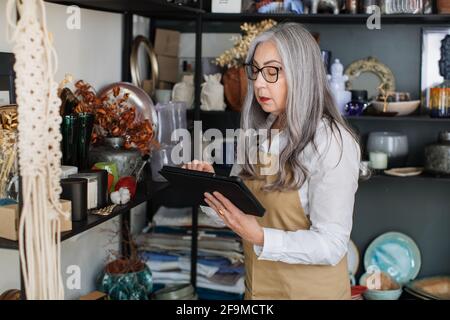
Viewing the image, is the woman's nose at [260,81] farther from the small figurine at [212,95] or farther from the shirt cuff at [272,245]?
the small figurine at [212,95]

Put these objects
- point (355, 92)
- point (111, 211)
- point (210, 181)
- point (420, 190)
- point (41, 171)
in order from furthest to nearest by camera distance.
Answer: point (420, 190), point (355, 92), point (111, 211), point (210, 181), point (41, 171)

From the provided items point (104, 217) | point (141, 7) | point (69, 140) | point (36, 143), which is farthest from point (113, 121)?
point (36, 143)

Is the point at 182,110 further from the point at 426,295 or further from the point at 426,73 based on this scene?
the point at 426,295

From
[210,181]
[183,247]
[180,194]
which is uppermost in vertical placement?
[210,181]

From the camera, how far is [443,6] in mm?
2908

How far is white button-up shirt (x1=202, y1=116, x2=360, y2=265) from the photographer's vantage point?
5.75 ft

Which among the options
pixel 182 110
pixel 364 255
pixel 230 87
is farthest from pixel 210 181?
pixel 364 255

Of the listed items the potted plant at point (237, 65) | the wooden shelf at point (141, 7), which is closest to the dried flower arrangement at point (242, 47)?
the potted plant at point (237, 65)

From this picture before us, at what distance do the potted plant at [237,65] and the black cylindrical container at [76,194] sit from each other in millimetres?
1369

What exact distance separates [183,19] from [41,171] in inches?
91.1

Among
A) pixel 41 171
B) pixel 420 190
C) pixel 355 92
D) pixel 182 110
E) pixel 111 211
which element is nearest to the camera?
pixel 41 171

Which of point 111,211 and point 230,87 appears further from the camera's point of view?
point 230,87

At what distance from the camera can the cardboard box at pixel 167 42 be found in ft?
10.8

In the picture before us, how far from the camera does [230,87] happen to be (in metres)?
3.09
